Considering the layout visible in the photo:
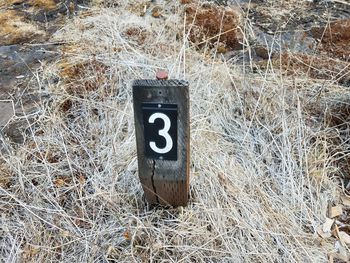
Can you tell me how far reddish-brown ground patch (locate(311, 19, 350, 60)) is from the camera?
3531mm

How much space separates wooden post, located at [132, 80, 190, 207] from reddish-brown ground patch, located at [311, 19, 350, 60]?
7.48 ft

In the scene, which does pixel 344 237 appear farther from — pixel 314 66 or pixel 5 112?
pixel 5 112

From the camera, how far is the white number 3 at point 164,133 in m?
1.75

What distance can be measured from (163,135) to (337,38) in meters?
2.65

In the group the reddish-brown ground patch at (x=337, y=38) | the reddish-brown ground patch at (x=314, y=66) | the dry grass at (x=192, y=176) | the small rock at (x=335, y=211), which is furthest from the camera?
the reddish-brown ground patch at (x=337, y=38)

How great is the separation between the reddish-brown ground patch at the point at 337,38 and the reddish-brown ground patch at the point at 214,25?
30.3 inches

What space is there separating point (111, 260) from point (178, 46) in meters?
2.15

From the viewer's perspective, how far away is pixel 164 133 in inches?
70.1

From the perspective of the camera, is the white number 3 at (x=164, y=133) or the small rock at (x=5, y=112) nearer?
the white number 3 at (x=164, y=133)

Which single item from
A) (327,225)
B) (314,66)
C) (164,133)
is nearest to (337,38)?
(314,66)

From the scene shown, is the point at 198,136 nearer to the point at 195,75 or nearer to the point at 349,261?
the point at 195,75

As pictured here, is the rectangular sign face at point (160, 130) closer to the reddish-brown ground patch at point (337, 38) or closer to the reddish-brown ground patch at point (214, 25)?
the reddish-brown ground patch at point (214, 25)

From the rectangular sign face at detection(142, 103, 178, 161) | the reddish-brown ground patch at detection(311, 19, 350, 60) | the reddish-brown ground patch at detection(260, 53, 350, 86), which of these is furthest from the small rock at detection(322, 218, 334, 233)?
the reddish-brown ground patch at detection(311, 19, 350, 60)

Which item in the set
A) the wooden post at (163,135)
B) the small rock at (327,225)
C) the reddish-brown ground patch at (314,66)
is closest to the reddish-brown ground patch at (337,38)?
the reddish-brown ground patch at (314,66)
